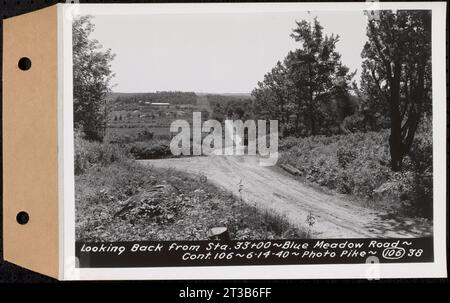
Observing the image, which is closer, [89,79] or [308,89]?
[89,79]

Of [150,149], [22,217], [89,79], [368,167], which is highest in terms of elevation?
[89,79]

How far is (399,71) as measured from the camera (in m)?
3.04

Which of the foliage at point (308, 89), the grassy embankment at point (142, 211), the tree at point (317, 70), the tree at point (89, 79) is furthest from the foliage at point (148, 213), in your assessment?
the tree at point (317, 70)

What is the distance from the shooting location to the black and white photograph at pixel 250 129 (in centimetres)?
301

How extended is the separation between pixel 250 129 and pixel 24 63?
1368 mm

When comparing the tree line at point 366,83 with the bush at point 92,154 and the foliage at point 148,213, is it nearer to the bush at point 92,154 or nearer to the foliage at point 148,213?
the foliage at point 148,213

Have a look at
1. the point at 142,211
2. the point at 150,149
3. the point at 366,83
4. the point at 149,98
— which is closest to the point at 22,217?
the point at 142,211

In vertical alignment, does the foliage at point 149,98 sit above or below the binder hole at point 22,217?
above

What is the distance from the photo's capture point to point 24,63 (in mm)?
3035

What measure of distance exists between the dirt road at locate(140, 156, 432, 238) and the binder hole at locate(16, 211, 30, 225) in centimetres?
75

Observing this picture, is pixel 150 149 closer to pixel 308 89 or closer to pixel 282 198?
pixel 282 198

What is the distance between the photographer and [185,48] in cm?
301

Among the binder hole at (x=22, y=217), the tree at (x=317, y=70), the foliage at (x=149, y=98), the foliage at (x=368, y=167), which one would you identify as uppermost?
the tree at (x=317, y=70)

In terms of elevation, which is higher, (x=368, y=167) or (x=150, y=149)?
(x=150, y=149)
